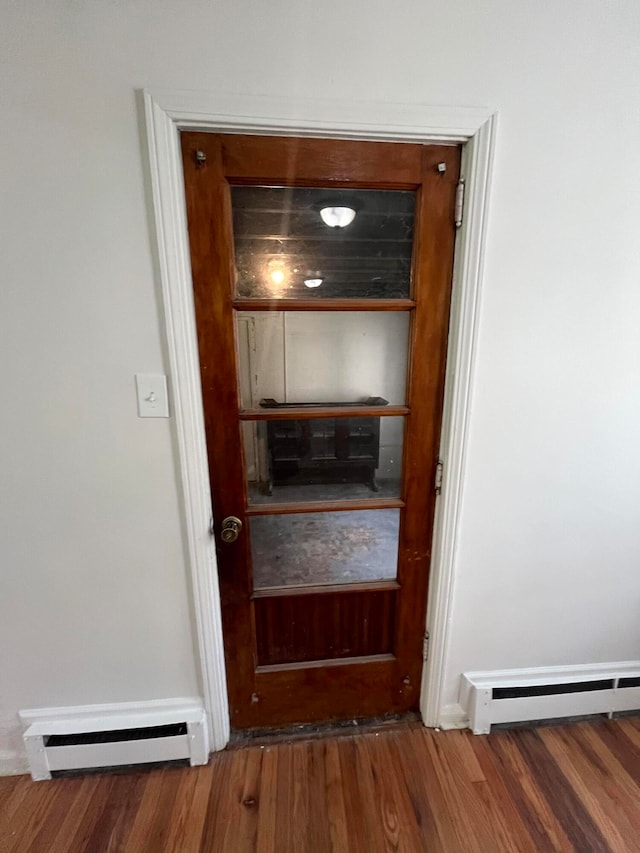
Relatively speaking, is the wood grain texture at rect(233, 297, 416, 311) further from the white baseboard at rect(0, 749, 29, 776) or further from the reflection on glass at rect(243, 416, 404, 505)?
the white baseboard at rect(0, 749, 29, 776)

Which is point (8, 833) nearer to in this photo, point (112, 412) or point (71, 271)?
point (112, 412)

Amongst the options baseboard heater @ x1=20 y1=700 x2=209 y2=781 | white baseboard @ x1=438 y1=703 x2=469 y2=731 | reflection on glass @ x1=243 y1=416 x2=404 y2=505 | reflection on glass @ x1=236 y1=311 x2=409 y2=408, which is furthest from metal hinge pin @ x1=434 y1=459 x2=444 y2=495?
baseboard heater @ x1=20 y1=700 x2=209 y2=781

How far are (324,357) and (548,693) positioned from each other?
159 centimetres

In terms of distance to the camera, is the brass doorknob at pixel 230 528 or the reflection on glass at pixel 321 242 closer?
the reflection on glass at pixel 321 242

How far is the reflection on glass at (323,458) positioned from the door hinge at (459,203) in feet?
2.03

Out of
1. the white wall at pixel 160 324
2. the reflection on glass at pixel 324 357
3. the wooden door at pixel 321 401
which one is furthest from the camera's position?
the reflection on glass at pixel 324 357

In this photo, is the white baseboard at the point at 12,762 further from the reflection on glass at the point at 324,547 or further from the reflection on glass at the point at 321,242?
the reflection on glass at the point at 321,242

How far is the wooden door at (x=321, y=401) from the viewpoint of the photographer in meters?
1.00

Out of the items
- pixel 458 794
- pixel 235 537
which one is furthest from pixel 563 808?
pixel 235 537

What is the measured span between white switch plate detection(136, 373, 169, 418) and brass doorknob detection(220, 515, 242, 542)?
1.30 ft

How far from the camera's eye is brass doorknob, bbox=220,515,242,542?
117 centimetres

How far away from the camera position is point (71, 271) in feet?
3.11

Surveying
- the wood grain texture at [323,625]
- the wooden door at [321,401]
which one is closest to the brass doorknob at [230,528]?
the wooden door at [321,401]

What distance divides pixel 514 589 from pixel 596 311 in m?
1.01
